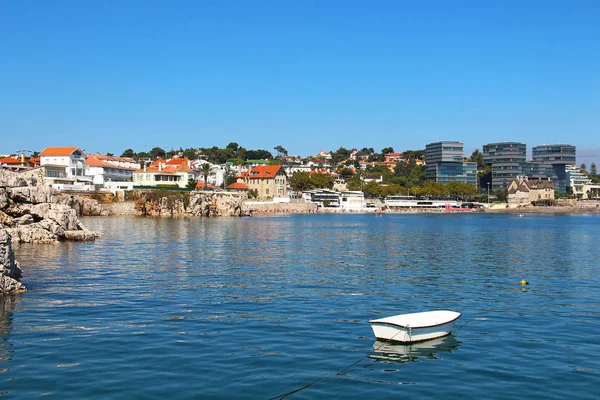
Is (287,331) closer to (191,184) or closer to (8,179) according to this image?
(8,179)

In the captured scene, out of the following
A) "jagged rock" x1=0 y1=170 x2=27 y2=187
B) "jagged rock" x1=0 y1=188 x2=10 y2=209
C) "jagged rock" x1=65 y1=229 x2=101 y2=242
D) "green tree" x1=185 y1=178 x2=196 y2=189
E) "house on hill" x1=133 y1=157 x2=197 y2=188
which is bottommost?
"jagged rock" x1=65 y1=229 x2=101 y2=242

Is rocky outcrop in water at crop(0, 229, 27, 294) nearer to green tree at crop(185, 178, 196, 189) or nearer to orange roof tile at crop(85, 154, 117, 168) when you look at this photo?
green tree at crop(185, 178, 196, 189)

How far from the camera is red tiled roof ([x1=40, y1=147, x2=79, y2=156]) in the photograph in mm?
131250

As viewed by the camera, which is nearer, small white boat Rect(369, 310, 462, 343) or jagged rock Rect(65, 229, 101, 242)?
small white boat Rect(369, 310, 462, 343)

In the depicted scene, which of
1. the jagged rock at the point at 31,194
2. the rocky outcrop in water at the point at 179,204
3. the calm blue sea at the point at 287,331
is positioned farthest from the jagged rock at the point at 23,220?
the rocky outcrop in water at the point at 179,204

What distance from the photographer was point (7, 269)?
89.4 feet

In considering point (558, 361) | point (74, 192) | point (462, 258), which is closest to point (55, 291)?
point (558, 361)

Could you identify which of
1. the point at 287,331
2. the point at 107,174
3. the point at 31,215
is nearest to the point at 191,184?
the point at 107,174

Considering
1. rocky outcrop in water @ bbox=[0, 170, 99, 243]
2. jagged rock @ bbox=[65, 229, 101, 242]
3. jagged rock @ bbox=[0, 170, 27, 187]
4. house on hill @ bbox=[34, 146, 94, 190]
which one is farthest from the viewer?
house on hill @ bbox=[34, 146, 94, 190]

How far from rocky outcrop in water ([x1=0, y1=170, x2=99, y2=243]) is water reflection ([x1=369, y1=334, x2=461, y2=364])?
4416 centimetres

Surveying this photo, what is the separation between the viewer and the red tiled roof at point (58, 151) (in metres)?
131

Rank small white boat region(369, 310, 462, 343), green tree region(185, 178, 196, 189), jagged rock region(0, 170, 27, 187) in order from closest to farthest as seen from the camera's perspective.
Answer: small white boat region(369, 310, 462, 343) → jagged rock region(0, 170, 27, 187) → green tree region(185, 178, 196, 189)

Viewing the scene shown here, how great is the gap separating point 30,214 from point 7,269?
102 feet

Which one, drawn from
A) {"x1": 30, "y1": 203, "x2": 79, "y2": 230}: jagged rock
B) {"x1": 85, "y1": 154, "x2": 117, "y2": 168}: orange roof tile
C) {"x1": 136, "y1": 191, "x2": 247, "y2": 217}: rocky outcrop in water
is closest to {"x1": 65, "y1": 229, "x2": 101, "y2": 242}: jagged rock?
{"x1": 30, "y1": 203, "x2": 79, "y2": 230}: jagged rock
